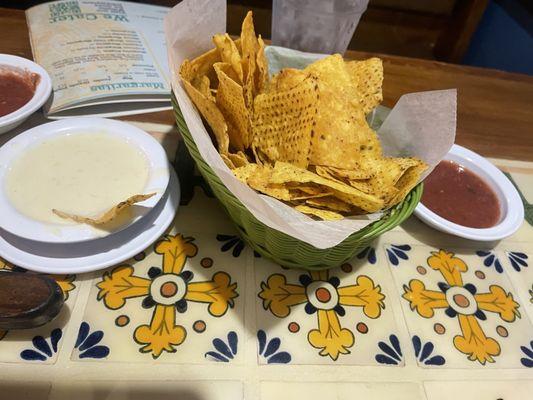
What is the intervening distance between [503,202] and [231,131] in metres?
0.64

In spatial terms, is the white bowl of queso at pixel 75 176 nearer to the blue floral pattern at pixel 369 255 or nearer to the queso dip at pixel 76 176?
the queso dip at pixel 76 176

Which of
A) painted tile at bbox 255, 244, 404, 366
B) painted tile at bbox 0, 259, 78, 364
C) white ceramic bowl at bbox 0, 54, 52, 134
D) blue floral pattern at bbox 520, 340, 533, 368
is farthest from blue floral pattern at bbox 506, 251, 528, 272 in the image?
white ceramic bowl at bbox 0, 54, 52, 134

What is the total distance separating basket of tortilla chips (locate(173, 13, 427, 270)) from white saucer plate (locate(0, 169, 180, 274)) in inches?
6.7

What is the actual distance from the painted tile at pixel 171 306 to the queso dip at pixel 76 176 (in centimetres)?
13

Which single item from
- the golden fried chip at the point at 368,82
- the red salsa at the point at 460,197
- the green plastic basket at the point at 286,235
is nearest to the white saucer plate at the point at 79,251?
the green plastic basket at the point at 286,235

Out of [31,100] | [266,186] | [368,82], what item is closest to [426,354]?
[266,186]

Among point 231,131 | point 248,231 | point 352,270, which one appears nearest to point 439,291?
point 352,270

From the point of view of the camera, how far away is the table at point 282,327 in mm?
639

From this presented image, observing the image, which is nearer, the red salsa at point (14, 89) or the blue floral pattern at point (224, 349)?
the blue floral pattern at point (224, 349)

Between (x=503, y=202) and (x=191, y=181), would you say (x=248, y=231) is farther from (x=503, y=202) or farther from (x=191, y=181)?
(x=503, y=202)

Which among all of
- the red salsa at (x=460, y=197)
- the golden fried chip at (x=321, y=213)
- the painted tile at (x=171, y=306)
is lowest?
the painted tile at (x=171, y=306)

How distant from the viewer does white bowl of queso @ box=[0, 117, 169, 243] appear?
0.70 metres

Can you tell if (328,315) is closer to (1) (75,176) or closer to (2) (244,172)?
(2) (244,172)

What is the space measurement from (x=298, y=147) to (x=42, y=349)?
533mm
